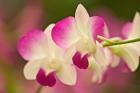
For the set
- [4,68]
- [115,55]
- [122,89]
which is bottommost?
[122,89]

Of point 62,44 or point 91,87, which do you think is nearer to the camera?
point 62,44

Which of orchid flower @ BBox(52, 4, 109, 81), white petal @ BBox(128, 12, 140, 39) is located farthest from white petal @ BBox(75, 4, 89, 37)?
white petal @ BBox(128, 12, 140, 39)

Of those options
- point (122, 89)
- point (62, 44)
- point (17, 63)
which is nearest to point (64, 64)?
point (62, 44)

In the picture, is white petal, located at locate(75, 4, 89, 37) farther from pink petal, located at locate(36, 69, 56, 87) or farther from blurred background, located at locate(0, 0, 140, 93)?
blurred background, located at locate(0, 0, 140, 93)

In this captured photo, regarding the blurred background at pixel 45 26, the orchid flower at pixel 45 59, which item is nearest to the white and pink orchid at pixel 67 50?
the orchid flower at pixel 45 59

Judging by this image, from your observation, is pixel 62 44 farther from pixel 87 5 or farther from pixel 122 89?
pixel 87 5

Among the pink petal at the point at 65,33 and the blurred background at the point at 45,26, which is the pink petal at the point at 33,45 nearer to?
the pink petal at the point at 65,33

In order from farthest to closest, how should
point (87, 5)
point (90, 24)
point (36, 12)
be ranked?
point (87, 5) < point (36, 12) < point (90, 24)
